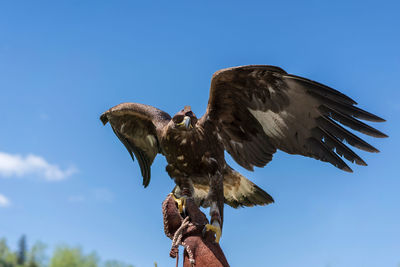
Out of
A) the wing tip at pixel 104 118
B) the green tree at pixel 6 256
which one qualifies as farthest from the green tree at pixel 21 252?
the wing tip at pixel 104 118

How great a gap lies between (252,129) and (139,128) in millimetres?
1733

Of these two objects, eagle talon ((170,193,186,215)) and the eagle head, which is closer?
eagle talon ((170,193,186,215))

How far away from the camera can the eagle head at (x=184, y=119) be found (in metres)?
5.10

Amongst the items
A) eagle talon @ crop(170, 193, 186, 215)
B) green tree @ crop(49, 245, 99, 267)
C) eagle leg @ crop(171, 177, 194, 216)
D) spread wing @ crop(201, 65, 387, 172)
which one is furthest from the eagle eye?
green tree @ crop(49, 245, 99, 267)

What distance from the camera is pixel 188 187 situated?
Result: 5293 mm

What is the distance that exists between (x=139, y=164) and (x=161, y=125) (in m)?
1.26

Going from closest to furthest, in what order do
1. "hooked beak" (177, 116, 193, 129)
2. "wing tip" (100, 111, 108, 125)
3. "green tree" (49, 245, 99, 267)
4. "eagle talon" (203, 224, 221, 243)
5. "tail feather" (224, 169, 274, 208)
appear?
1. "eagle talon" (203, 224, 221, 243)
2. "hooked beak" (177, 116, 193, 129)
3. "tail feather" (224, 169, 274, 208)
4. "wing tip" (100, 111, 108, 125)
5. "green tree" (49, 245, 99, 267)

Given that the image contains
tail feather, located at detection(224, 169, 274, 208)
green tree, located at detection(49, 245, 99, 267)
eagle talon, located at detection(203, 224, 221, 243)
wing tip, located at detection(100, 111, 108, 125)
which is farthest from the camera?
green tree, located at detection(49, 245, 99, 267)

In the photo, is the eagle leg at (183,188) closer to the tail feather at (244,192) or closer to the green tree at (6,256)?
the tail feather at (244,192)

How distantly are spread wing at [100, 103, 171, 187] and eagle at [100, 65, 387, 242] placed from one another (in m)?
0.15

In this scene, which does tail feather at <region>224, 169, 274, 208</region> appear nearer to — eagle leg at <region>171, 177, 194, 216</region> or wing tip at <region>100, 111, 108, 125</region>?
eagle leg at <region>171, 177, 194, 216</region>

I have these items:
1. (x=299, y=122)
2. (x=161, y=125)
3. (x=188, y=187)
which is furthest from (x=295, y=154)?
(x=161, y=125)

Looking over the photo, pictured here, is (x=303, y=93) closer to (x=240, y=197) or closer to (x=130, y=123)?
(x=240, y=197)

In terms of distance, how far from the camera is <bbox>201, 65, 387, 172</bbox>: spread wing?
5156 mm
